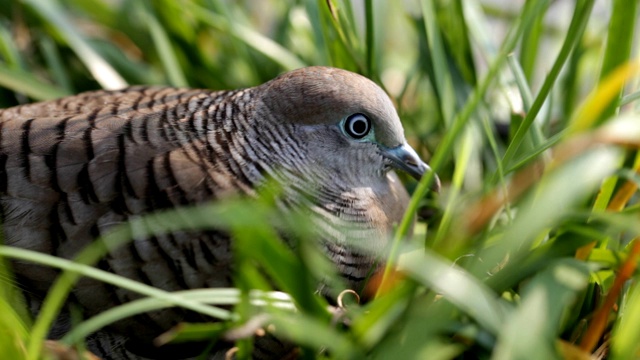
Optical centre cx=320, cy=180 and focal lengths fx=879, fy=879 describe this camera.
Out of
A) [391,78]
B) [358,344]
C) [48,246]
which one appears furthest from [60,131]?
[391,78]

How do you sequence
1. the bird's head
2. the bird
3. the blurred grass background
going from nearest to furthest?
the blurred grass background → the bird → the bird's head

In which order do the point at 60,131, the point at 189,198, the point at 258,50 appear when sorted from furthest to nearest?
the point at 258,50 < the point at 60,131 < the point at 189,198

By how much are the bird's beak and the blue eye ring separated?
8 cm

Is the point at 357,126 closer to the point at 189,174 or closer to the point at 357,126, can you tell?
the point at 357,126

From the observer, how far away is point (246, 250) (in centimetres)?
154

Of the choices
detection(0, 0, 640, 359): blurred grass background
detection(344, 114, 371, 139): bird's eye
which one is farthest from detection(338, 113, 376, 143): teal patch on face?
detection(0, 0, 640, 359): blurred grass background

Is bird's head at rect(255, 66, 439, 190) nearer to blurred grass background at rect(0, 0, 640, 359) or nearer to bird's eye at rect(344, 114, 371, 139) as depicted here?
bird's eye at rect(344, 114, 371, 139)

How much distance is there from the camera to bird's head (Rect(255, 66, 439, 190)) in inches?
86.7

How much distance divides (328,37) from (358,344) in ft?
Result: 3.73

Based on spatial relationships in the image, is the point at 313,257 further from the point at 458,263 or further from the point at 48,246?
the point at 48,246

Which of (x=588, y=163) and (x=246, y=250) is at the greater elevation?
(x=588, y=163)

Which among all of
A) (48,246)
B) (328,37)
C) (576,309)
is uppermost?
(328,37)

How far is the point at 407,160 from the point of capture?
2.26 meters

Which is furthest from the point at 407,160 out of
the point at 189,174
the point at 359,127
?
the point at 189,174
